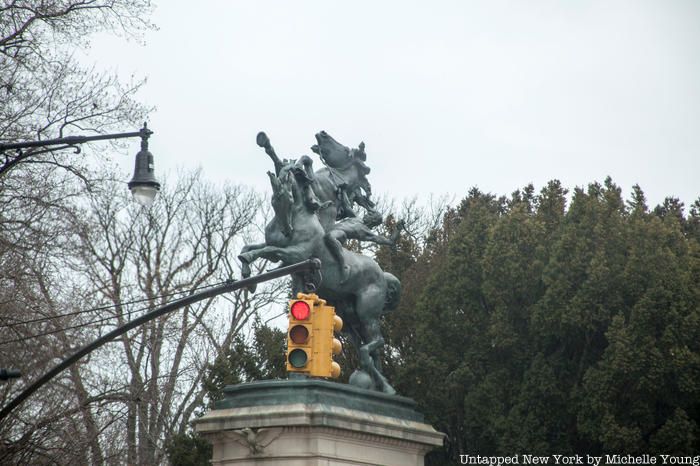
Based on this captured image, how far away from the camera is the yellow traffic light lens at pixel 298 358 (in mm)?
17297

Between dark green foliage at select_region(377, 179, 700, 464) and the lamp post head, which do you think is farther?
dark green foliage at select_region(377, 179, 700, 464)

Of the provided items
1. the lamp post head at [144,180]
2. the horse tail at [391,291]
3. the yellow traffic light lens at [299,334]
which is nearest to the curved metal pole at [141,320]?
the yellow traffic light lens at [299,334]

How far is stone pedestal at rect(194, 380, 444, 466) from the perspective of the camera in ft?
65.5

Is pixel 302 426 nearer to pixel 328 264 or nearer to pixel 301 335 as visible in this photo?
pixel 301 335

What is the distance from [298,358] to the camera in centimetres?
1731

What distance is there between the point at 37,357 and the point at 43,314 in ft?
3.06

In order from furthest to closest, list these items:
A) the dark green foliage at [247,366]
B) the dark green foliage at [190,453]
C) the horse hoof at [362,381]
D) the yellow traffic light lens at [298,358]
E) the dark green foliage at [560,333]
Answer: the dark green foliage at [247,366], the dark green foliage at [190,453], the dark green foliage at [560,333], the horse hoof at [362,381], the yellow traffic light lens at [298,358]

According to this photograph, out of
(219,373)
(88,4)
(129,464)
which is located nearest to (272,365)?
(219,373)

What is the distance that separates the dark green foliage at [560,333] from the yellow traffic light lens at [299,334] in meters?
17.3

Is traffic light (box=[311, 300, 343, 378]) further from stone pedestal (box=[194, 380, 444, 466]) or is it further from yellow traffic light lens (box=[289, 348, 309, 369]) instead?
stone pedestal (box=[194, 380, 444, 466])

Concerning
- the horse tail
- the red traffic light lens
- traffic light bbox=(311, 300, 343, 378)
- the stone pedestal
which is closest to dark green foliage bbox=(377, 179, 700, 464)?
the horse tail

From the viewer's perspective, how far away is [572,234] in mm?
36594

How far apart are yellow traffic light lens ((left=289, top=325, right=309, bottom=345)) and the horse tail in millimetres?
6180

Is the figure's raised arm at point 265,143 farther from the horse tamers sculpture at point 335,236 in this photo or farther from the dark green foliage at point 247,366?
the dark green foliage at point 247,366
